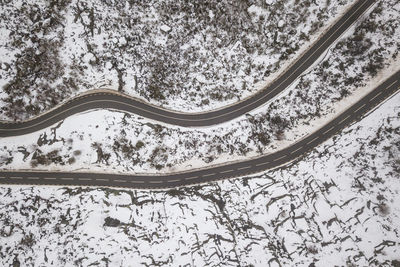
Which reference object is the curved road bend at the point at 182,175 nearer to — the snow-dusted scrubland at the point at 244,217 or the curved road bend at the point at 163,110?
the snow-dusted scrubland at the point at 244,217

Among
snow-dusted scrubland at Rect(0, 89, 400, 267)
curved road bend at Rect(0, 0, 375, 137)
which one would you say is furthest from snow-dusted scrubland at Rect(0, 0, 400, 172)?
snow-dusted scrubland at Rect(0, 89, 400, 267)

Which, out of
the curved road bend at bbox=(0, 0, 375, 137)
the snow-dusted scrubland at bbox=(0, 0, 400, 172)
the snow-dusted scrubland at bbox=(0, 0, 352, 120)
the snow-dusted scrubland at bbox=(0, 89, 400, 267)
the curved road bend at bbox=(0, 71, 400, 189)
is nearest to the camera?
the snow-dusted scrubland at bbox=(0, 89, 400, 267)

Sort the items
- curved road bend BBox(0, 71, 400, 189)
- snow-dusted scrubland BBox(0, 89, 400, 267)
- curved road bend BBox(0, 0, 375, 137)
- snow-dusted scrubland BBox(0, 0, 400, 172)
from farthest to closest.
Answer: curved road bend BBox(0, 0, 375, 137), curved road bend BBox(0, 71, 400, 189), snow-dusted scrubland BBox(0, 0, 400, 172), snow-dusted scrubland BBox(0, 89, 400, 267)

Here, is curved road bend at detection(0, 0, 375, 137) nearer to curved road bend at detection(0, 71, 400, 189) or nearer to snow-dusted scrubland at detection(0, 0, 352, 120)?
snow-dusted scrubland at detection(0, 0, 352, 120)

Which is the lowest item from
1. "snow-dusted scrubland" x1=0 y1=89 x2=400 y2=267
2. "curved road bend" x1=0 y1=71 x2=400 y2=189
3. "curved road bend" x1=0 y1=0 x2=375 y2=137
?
"snow-dusted scrubland" x1=0 y1=89 x2=400 y2=267

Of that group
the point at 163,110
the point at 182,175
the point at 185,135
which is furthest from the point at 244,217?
the point at 163,110

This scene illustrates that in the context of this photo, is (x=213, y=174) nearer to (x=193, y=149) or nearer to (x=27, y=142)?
(x=193, y=149)
